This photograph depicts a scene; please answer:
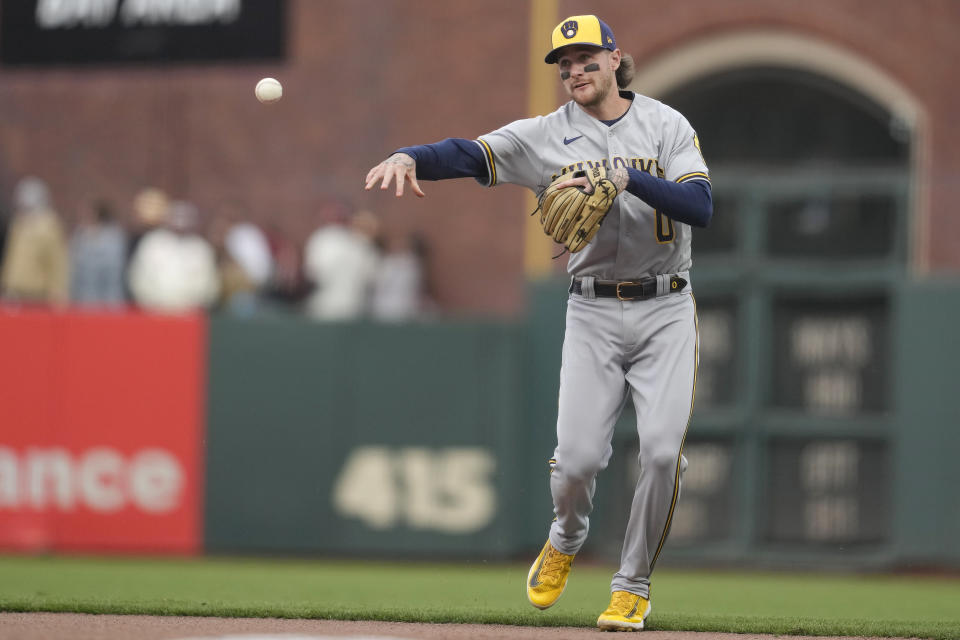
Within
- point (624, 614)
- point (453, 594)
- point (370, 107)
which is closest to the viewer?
point (624, 614)

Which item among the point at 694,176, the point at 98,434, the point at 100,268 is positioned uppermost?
the point at 694,176

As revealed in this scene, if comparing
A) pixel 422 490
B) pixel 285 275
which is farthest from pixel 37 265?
pixel 422 490

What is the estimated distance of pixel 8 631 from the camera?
5.08 meters

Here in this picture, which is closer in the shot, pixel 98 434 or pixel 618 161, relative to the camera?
pixel 618 161

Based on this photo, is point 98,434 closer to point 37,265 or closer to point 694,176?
point 37,265

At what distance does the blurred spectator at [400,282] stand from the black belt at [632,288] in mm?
6170

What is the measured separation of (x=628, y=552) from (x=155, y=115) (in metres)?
10.9

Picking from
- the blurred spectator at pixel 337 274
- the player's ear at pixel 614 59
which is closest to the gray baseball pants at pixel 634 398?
the player's ear at pixel 614 59

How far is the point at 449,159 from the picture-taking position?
17.4 feet

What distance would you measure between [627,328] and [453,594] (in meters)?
2.51

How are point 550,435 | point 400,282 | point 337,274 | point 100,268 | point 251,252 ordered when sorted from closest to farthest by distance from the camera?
point 550,435
point 100,268
point 337,274
point 251,252
point 400,282

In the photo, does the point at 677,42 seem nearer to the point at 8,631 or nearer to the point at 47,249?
the point at 47,249

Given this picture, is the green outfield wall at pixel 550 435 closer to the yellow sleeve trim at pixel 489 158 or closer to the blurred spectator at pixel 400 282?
the blurred spectator at pixel 400 282

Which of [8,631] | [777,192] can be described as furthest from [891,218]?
[8,631]
